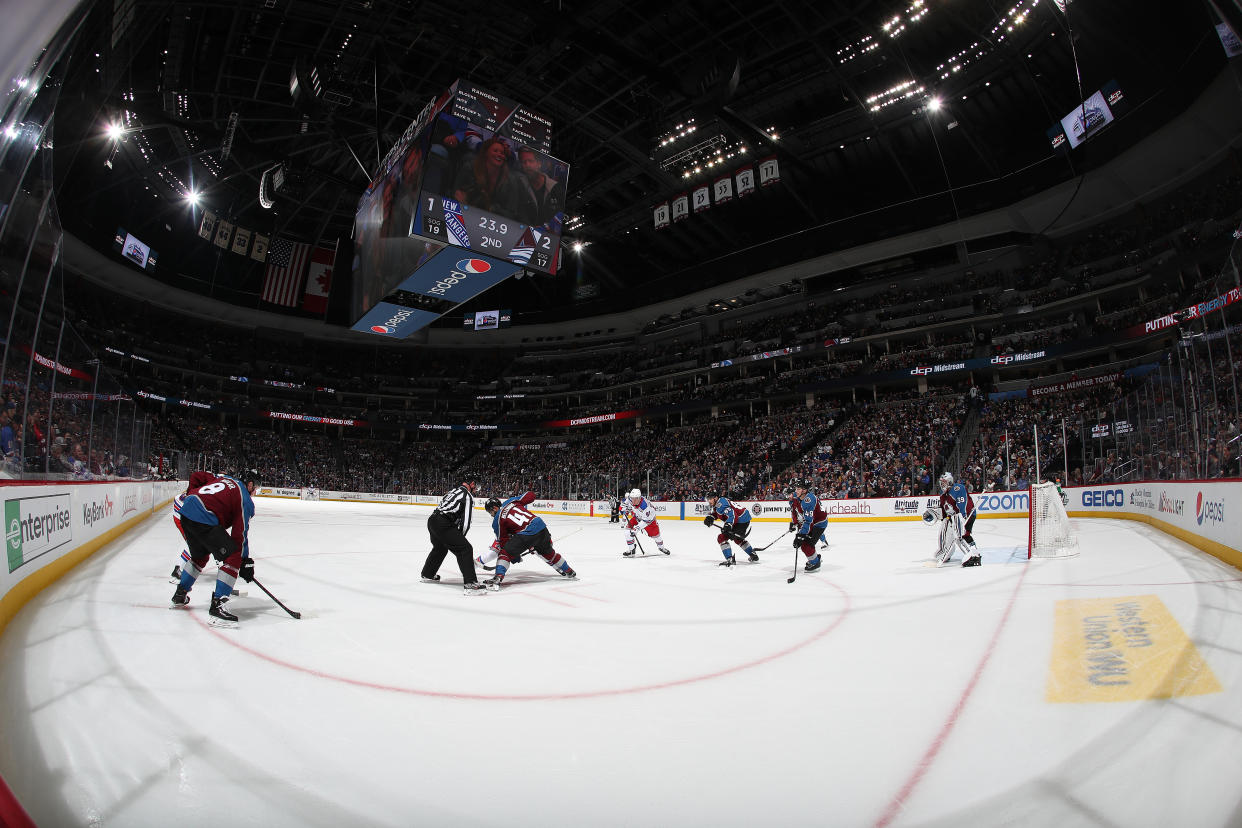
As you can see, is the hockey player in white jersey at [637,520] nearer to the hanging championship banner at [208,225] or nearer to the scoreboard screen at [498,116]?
the scoreboard screen at [498,116]

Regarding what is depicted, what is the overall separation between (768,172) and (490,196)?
591 inches

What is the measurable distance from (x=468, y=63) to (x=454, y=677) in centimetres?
2579

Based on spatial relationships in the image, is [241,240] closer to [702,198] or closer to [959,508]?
[702,198]

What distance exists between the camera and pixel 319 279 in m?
38.6

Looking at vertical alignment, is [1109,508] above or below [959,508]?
below

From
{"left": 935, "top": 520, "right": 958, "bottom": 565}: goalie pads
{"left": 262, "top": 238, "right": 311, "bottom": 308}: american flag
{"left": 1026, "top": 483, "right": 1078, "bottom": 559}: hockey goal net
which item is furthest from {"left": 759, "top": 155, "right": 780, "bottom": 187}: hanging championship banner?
{"left": 262, "top": 238, "right": 311, "bottom": 308}: american flag

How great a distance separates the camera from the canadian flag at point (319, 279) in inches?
1497

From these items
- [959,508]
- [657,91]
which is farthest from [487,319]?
[959,508]

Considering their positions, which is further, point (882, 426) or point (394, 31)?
point (882, 426)

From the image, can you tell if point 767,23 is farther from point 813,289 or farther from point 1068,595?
point 1068,595

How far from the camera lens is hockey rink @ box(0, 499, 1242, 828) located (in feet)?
6.50

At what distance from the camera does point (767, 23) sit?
69.3 ft

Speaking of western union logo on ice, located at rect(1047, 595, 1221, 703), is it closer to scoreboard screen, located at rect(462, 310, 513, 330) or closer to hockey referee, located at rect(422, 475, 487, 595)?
hockey referee, located at rect(422, 475, 487, 595)

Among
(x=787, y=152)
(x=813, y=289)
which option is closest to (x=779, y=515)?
(x=787, y=152)
